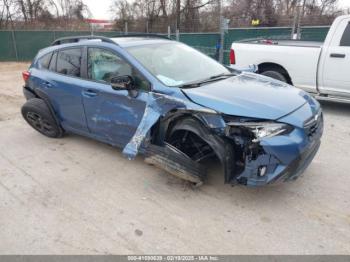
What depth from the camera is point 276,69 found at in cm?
667

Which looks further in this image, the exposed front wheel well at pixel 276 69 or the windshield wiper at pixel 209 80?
the exposed front wheel well at pixel 276 69

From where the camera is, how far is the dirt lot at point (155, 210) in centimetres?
261

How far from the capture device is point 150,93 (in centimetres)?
339

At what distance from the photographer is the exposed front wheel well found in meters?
6.58

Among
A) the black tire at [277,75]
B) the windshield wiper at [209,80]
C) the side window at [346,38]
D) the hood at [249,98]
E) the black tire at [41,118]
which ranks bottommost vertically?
the black tire at [41,118]

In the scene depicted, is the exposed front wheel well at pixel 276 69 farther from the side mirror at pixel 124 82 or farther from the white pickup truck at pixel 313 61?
the side mirror at pixel 124 82

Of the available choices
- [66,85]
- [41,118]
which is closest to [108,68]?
[66,85]

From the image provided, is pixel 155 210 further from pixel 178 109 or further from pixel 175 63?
pixel 175 63

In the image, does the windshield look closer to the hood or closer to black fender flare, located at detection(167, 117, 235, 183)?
the hood

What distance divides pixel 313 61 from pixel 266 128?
398cm

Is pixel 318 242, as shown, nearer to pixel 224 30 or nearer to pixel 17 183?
pixel 17 183

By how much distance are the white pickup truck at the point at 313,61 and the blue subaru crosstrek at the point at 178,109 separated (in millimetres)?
2656

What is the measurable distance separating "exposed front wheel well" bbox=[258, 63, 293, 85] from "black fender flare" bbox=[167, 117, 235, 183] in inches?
167

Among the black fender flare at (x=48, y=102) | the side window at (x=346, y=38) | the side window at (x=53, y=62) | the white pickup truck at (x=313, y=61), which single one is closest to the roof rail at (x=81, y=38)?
the side window at (x=53, y=62)
